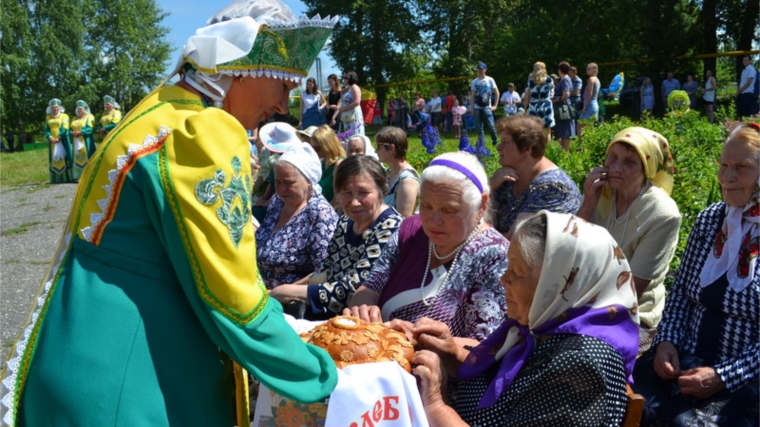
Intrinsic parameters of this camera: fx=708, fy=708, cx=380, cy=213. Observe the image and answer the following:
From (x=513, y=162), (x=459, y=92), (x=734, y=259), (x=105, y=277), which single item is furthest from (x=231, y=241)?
(x=459, y=92)

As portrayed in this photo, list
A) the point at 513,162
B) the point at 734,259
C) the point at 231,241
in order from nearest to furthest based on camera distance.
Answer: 1. the point at 231,241
2. the point at 734,259
3. the point at 513,162

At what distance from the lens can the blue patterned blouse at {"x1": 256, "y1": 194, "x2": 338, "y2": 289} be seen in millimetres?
4070

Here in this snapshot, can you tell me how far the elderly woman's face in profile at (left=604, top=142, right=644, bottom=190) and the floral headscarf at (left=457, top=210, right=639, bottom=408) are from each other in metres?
1.68

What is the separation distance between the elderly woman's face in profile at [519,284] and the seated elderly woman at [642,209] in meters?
1.43

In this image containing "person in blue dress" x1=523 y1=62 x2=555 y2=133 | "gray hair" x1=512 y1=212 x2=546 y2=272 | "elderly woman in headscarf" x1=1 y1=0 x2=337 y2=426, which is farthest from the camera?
"person in blue dress" x1=523 y1=62 x2=555 y2=133

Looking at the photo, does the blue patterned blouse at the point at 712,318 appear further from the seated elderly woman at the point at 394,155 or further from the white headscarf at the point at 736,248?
the seated elderly woman at the point at 394,155

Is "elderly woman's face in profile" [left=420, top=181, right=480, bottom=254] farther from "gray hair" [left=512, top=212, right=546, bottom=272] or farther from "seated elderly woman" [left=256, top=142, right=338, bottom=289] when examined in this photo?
"seated elderly woman" [left=256, top=142, right=338, bottom=289]

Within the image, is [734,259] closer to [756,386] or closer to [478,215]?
[756,386]

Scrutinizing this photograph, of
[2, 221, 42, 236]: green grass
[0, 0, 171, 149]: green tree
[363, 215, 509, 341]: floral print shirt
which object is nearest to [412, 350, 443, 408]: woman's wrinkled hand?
[363, 215, 509, 341]: floral print shirt

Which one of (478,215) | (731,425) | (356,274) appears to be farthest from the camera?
(356,274)

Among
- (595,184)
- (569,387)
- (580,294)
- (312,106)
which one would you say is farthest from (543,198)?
(312,106)

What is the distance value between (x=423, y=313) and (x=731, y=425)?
1146 mm

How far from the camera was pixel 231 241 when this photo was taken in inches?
65.7

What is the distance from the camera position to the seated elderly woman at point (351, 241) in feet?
11.1
